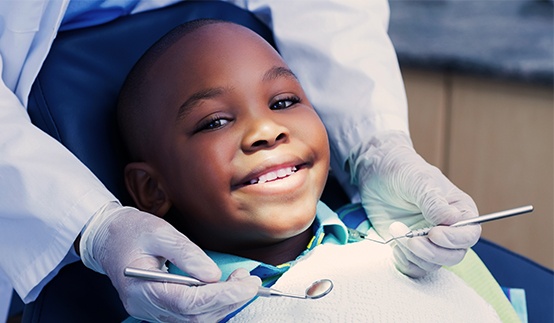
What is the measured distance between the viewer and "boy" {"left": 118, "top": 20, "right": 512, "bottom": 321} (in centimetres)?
108

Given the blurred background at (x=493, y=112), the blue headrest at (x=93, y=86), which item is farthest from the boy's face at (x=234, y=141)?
the blurred background at (x=493, y=112)

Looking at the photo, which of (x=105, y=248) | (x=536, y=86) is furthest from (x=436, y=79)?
(x=105, y=248)

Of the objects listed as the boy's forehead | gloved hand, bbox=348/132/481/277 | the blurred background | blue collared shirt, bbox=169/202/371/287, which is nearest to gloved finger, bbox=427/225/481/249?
gloved hand, bbox=348/132/481/277

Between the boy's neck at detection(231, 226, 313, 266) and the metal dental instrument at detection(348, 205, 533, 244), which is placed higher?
the metal dental instrument at detection(348, 205, 533, 244)

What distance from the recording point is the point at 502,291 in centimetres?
127

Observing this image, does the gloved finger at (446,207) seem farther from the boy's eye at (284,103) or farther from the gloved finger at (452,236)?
the boy's eye at (284,103)

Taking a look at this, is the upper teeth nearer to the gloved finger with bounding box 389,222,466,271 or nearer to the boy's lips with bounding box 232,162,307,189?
the boy's lips with bounding box 232,162,307,189

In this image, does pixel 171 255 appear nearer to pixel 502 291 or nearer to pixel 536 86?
pixel 502 291

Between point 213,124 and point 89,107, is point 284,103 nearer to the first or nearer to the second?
point 213,124

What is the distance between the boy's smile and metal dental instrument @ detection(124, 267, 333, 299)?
0.11 m

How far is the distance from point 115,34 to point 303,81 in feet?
1.00

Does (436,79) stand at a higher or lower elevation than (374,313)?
lower

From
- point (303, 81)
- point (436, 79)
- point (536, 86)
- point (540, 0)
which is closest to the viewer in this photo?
point (303, 81)

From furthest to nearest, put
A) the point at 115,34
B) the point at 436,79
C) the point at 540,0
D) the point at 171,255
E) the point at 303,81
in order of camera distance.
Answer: the point at 540,0 → the point at 436,79 → the point at 303,81 → the point at 115,34 → the point at 171,255
